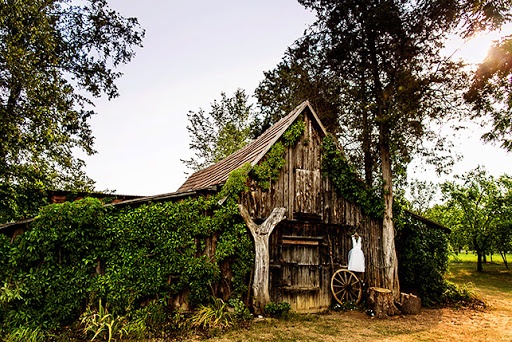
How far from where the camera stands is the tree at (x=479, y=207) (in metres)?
22.3

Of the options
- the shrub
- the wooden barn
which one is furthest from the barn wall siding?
the shrub

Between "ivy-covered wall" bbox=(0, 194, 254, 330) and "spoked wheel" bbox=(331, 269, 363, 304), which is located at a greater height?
"ivy-covered wall" bbox=(0, 194, 254, 330)

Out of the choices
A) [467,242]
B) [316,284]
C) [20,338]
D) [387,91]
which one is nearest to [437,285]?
[316,284]

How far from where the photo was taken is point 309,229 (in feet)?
33.2

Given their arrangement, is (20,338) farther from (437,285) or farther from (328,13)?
(328,13)

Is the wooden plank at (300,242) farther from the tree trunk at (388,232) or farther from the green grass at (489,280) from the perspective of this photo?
the green grass at (489,280)

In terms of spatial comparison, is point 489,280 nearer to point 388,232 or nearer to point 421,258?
point 421,258

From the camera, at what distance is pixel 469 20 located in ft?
25.7

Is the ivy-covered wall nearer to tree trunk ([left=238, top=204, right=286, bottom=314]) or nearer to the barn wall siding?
tree trunk ([left=238, top=204, right=286, bottom=314])

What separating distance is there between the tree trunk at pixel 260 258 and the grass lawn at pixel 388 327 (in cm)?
59

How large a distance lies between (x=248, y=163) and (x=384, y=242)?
5.82m

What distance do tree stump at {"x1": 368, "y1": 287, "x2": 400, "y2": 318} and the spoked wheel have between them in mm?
568

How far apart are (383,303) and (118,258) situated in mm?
7904

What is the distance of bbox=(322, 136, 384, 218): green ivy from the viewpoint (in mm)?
10648
